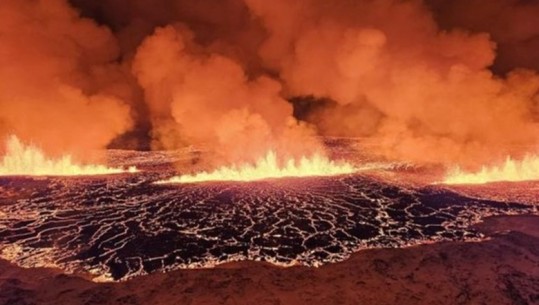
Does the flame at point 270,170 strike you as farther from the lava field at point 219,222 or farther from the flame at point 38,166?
the flame at point 38,166

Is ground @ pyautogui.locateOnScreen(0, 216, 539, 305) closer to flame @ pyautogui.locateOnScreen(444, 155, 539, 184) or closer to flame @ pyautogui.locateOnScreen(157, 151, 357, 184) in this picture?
flame @ pyautogui.locateOnScreen(444, 155, 539, 184)

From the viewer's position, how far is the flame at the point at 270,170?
21.9 meters

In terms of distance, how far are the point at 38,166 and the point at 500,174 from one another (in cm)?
2578

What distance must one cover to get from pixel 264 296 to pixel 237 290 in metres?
0.57

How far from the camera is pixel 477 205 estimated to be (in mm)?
14102

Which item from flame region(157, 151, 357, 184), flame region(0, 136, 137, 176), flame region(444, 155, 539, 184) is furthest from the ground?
flame region(0, 136, 137, 176)

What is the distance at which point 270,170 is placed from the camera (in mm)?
23641

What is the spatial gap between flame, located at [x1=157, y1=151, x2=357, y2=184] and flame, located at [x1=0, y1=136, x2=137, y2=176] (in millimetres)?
5835

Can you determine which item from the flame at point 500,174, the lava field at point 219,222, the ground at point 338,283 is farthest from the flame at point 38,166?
the flame at point 500,174

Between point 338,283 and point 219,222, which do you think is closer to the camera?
point 338,283

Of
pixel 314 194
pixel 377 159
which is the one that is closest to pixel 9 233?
pixel 314 194

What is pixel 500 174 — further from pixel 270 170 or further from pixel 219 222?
pixel 219 222

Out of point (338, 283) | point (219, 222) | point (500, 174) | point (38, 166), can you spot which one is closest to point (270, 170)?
point (219, 222)

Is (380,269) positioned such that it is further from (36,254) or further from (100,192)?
(100,192)
